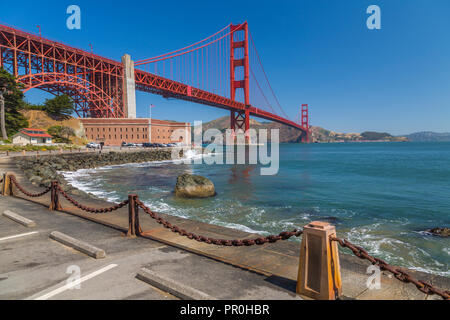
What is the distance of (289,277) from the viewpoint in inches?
165

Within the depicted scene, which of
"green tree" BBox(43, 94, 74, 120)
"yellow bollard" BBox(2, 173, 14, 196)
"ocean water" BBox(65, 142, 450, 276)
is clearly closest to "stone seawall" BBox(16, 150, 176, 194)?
"ocean water" BBox(65, 142, 450, 276)

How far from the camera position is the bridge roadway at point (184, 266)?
3.72 m

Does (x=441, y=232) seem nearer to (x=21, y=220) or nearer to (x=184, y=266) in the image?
(x=184, y=266)

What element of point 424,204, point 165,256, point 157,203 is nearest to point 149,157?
point 157,203

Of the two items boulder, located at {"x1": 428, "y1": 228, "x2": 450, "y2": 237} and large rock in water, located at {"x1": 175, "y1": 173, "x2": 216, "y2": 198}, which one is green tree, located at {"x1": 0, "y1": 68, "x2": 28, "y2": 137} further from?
boulder, located at {"x1": 428, "y1": 228, "x2": 450, "y2": 237}

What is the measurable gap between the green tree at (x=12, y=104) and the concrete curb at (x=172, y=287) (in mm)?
54451

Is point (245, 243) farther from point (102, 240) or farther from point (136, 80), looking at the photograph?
point (136, 80)

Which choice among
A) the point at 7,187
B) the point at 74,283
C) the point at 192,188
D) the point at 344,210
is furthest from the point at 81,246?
the point at 344,210

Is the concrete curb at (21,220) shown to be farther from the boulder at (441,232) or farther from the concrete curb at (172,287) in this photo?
the boulder at (441,232)

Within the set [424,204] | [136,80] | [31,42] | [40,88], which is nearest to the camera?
[424,204]

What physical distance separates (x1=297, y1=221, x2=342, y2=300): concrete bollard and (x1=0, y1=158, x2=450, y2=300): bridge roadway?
324 mm

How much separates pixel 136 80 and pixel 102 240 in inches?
2870

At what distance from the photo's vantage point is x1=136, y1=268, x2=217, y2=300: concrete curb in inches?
135

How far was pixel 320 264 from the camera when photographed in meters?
3.35
